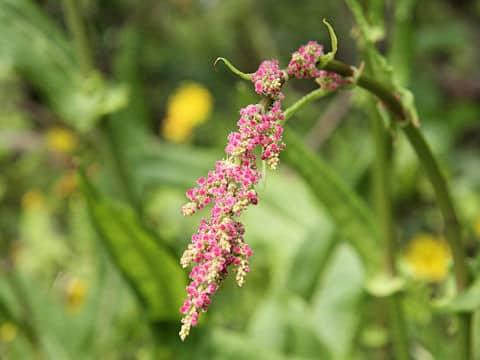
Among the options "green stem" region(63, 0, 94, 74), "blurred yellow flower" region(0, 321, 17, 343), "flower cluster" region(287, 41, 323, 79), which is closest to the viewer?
"flower cluster" region(287, 41, 323, 79)

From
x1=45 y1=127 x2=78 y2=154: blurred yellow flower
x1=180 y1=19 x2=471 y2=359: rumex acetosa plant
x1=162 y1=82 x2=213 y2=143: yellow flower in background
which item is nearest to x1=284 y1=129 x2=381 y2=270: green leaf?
x1=180 y1=19 x2=471 y2=359: rumex acetosa plant

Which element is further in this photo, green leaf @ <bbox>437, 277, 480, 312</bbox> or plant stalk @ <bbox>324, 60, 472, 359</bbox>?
green leaf @ <bbox>437, 277, 480, 312</bbox>

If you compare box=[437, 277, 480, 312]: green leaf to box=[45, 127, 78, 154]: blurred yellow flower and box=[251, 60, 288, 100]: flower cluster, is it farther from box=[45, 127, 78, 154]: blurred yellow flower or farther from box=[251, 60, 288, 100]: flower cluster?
box=[45, 127, 78, 154]: blurred yellow flower

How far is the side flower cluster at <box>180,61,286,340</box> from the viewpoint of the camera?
860 mm

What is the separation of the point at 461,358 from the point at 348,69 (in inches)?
30.7

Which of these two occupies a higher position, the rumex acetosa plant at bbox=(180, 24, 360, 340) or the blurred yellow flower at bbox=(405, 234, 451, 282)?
the blurred yellow flower at bbox=(405, 234, 451, 282)

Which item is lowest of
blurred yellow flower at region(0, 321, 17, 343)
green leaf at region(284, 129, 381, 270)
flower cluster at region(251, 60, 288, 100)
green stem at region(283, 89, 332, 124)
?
flower cluster at region(251, 60, 288, 100)

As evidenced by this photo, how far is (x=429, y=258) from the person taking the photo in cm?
Result: 303

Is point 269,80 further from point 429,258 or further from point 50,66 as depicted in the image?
point 429,258

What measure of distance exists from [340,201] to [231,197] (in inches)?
34.8

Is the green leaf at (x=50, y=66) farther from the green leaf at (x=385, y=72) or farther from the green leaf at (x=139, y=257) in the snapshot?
the green leaf at (x=385, y=72)

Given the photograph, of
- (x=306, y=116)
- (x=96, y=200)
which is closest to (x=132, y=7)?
(x=306, y=116)

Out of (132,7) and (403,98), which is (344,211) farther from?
(132,7)

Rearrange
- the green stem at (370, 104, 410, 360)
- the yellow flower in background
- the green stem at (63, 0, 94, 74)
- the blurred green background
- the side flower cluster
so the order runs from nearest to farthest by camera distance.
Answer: the side flower cluster → the green stem at (370, 104, 410, 360) → the blurred green background → the green stem at (63, 0, 94, 74) → the yellow flower in background
